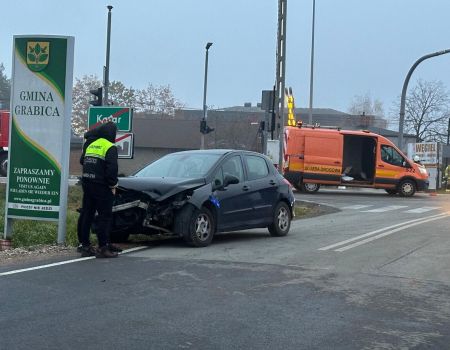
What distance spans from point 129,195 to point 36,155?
1.54 m

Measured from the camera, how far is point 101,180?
820 cm

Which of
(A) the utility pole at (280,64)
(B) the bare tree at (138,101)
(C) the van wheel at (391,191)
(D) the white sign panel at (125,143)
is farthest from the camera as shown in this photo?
(B) the bare tree at (138,101)

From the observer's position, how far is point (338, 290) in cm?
664

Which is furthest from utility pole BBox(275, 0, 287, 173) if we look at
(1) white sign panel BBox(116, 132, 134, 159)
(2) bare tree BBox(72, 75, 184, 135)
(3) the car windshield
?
(2) bare tree BBox(72, 75, 184, 135)

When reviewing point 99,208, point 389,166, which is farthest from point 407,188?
point 99,208

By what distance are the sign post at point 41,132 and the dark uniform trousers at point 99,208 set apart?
0.76 metres

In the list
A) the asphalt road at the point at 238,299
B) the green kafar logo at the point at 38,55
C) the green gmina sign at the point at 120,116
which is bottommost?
the asphalt road at the point at 238,299

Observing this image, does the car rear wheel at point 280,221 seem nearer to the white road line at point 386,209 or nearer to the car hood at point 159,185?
the car hood at point 159,185

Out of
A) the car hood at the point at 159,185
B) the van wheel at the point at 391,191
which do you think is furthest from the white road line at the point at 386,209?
the car hood at the point at 159,185

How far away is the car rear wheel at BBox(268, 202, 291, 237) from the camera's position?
1116 cm

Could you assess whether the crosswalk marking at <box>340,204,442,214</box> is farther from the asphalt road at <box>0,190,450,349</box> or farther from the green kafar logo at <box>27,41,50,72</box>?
the green kafar logo at <box>27,41,50,72</box>

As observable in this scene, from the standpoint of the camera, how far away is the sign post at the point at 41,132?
9047mm

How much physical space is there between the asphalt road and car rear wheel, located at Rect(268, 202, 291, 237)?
1183 mm

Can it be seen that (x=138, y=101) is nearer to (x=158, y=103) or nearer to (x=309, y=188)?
(x=158, y=103)
